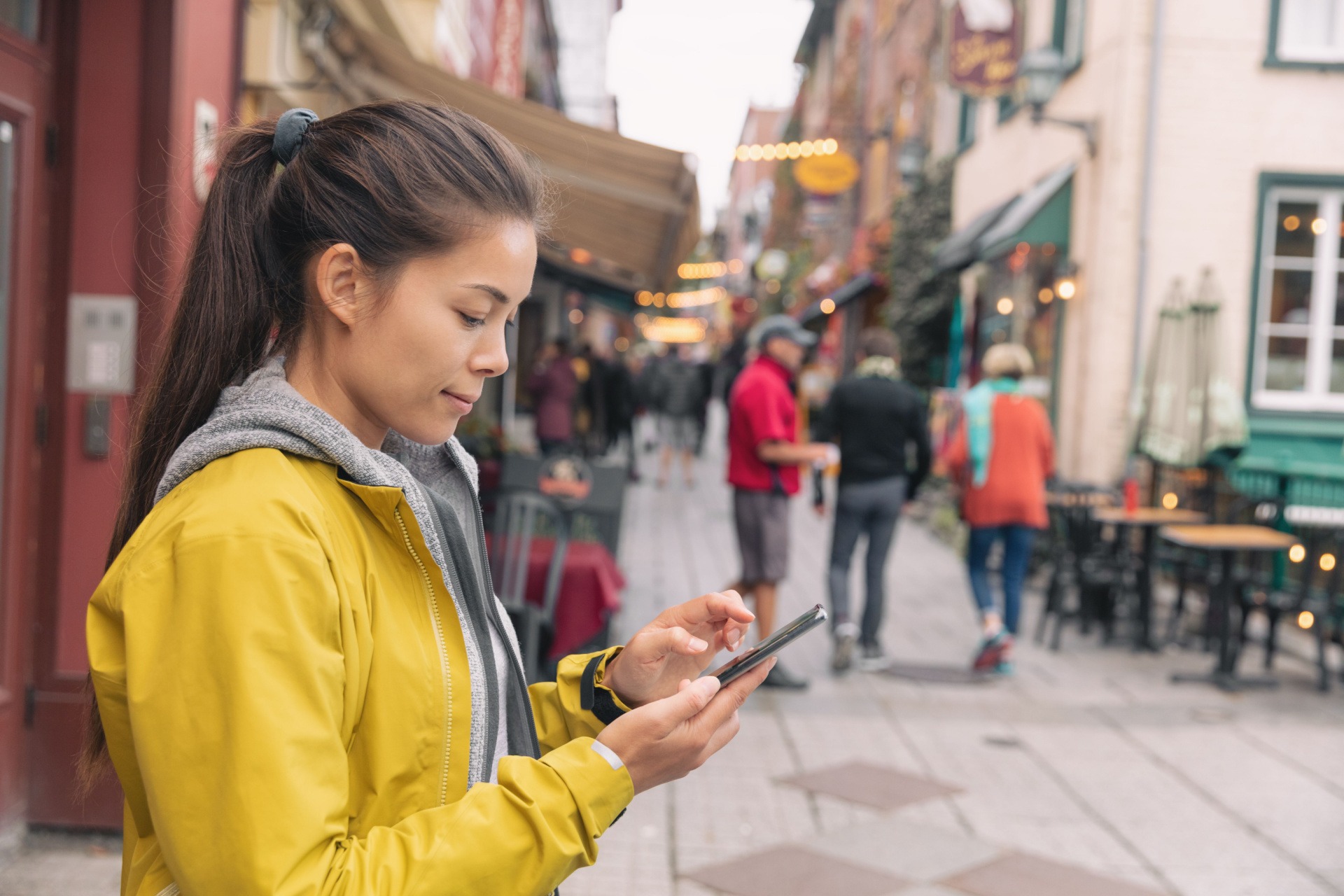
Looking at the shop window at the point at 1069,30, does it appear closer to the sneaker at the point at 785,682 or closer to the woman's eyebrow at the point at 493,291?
the sneaker at the point at 785,682

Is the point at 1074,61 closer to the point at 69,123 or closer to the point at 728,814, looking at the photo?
the point at 728,814

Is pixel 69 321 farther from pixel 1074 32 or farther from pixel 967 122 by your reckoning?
pixel 967 122

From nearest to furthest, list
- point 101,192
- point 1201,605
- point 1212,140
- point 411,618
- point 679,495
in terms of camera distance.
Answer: point 411,618 → point 101,192 → point 1201,605 → point 1212,140 → point 679,495

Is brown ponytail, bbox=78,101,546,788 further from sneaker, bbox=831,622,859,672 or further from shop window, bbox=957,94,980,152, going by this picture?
shop window, bbox=957,94,980,152

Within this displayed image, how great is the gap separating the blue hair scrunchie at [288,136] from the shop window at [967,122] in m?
15.7

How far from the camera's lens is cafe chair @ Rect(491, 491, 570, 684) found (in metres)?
6.02

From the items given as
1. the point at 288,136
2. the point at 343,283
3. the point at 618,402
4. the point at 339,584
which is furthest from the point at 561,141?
the point at 618,402

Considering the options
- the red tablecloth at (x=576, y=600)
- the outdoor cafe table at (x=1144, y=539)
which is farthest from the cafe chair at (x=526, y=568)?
the outdoor cafe table at (x=1144, y=539)

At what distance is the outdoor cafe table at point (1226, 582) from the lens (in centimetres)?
744

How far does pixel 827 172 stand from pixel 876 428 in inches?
507

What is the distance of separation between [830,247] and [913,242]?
Answer: 11279 mm

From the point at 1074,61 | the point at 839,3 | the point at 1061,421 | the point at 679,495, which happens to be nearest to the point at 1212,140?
the point at 1074,61

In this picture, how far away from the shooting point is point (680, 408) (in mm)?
18094

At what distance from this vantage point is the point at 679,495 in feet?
57.3
